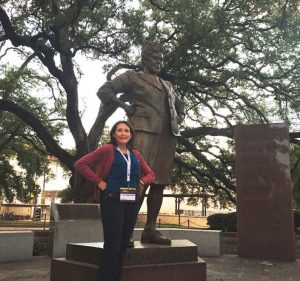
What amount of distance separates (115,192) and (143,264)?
3.67 ft

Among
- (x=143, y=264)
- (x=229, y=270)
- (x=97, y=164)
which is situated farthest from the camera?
(x=229, y=270)

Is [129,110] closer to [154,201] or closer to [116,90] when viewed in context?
[116,90]

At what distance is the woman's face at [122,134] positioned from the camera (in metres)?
3.79

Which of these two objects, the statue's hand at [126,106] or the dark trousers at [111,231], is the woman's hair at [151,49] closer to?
the statue's hand at [126,106]

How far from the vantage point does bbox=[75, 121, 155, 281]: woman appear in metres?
3.46

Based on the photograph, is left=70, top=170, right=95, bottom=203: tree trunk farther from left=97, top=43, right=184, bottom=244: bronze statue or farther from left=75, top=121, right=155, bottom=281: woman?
left=75, top=121, right=155, bottom=281: woman

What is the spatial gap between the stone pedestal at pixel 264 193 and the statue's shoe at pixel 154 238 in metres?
4.30

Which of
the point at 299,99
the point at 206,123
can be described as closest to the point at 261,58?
the point at 299,99

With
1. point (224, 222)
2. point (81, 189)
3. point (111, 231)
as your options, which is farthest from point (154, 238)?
point (224, 222)

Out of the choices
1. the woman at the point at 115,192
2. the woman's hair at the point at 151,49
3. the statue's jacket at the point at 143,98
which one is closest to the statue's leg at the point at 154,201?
the statue's jacket at the point at 143,98

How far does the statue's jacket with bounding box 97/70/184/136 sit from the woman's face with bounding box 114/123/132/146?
3.25ft

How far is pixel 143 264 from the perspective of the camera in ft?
13.6

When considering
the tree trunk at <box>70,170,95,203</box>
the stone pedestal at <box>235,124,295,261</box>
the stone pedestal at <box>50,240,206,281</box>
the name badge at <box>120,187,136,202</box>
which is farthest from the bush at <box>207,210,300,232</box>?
the name badge at <box>120,187,136,202</box>

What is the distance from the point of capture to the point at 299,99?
13695mm
